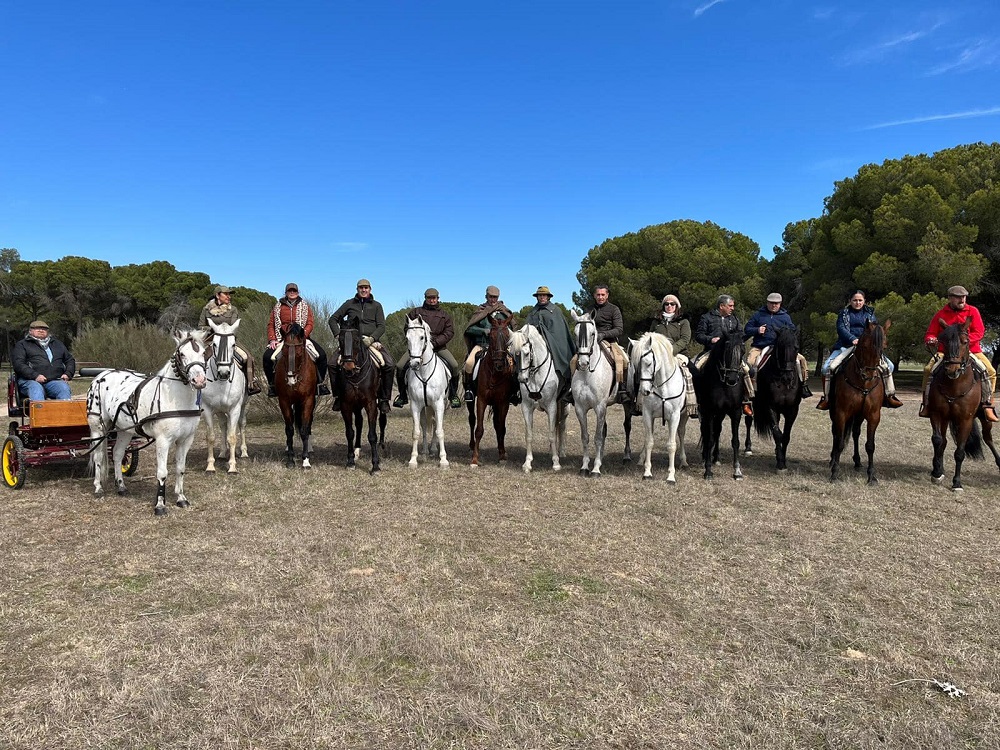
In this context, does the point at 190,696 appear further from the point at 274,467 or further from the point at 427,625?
the point at 274,467

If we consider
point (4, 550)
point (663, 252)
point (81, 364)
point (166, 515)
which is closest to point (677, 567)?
point (166, 515)

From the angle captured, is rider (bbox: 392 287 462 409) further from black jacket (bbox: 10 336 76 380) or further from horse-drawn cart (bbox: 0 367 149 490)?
black jacket (bbox: 10 336 76 380)

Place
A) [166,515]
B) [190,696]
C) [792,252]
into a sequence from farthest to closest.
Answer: [792,252] → [166,515] → [190,696]

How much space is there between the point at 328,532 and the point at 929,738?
5077mm

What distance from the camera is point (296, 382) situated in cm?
916

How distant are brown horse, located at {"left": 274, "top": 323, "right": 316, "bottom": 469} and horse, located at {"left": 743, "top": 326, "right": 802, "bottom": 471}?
23.9 ft

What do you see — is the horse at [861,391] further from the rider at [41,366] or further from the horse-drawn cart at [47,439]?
the rider at [41,366]

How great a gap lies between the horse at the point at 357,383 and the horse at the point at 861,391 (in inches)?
272

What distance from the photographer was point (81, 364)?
836 inches

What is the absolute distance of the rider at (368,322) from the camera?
10.0m

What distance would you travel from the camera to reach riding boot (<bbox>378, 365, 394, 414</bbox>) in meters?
9.93

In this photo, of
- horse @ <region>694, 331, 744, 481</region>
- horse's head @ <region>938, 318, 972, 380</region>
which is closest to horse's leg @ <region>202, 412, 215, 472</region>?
horse @ <region>694, 331, 744, 481</region>

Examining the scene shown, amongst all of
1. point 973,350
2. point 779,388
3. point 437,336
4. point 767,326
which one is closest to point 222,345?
point 437,336

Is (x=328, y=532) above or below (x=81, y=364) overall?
below
